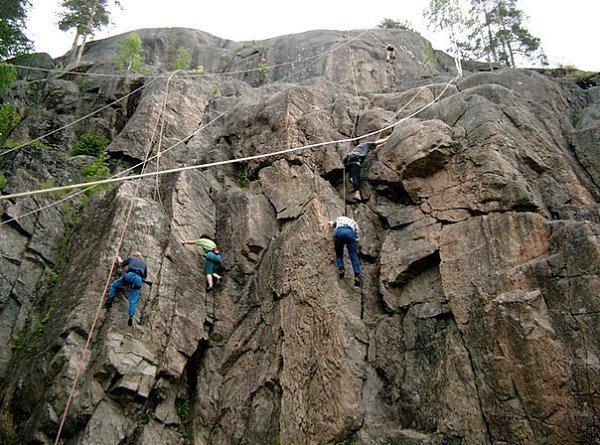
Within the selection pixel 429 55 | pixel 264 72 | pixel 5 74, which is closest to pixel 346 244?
pixel 5 74

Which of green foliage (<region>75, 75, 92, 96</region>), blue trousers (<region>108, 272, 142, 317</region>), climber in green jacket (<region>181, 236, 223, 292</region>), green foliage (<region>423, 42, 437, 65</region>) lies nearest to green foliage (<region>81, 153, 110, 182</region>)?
climber in green jacket (<region>181, 236, 223, 292</region>)

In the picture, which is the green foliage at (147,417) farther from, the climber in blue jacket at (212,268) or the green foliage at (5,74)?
the green foliage at (5,74)

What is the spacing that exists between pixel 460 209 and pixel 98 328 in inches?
296

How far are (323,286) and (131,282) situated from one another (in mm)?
3813

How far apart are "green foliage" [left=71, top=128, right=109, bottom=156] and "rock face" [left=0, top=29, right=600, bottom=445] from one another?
72 cm

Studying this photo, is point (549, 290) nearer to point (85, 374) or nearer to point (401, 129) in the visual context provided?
point (401, 129)

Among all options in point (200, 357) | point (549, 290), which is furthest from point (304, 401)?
point (549, 290)

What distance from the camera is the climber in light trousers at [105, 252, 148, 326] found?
8875mm

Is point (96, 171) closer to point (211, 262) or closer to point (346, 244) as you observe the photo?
point (211, 262)

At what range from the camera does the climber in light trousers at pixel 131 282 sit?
888 centimetres

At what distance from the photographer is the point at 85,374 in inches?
318

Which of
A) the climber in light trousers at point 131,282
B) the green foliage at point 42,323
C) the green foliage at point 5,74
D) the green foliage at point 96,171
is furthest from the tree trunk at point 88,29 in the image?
the climber in light trousers at point 131,282

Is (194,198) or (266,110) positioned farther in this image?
(266,110)

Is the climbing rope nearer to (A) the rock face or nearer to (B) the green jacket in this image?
(A) the rock face
